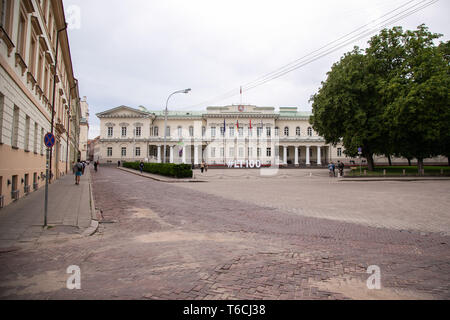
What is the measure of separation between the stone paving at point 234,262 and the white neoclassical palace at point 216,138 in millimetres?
62678

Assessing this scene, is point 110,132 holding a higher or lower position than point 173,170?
higher

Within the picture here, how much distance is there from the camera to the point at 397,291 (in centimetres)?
361

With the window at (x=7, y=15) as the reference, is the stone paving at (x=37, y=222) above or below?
below

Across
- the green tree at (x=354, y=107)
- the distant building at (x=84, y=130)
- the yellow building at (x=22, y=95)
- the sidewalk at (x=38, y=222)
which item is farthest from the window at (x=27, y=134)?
the distant building at (x=84, y=130)

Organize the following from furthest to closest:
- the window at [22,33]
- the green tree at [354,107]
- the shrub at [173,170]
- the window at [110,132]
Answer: the window at [110,132], the green tree at [354,107], the shrub at [173,170], the window at [22,33]

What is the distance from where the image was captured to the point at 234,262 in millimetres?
4680

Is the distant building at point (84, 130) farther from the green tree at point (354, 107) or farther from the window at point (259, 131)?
the green tree at point (354, 107)

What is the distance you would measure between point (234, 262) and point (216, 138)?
66.5 m

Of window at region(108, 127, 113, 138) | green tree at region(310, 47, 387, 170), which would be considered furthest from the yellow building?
window at region(108, 127, 113, 138)

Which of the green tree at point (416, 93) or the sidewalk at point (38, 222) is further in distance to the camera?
the green tree at point (416, 93)

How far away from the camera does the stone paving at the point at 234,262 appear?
3.57 m

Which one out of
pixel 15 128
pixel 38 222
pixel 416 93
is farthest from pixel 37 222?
pixel 416 93

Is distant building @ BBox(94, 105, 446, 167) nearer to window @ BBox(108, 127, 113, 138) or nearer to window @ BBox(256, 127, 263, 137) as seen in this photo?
window @ BBox(108, 127, 113, 138)

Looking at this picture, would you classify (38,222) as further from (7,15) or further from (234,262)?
(7,15)
